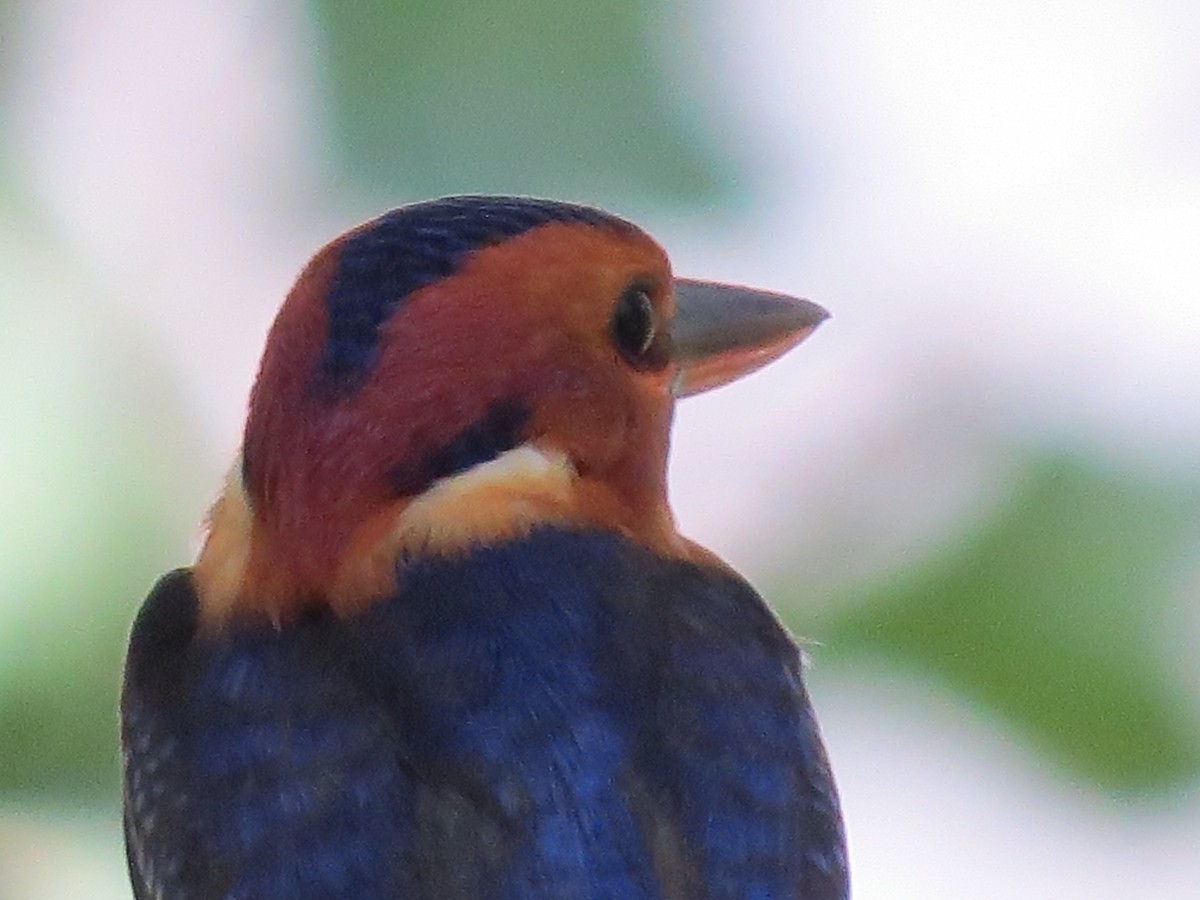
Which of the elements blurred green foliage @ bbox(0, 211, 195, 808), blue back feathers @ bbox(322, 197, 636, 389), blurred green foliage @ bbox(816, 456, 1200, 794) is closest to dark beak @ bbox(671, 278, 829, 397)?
blue back feathers @ bbox(322, 197, 636, 389)

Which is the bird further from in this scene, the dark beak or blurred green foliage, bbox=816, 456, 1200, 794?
blurred green foliage, bbox=816, 456, 1200, 794

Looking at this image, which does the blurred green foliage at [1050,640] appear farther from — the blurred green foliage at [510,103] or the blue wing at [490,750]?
the blue wing at [490,750]

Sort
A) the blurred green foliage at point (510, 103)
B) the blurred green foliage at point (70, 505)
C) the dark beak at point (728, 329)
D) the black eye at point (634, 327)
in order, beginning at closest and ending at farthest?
the black eye at point (634, 327), the dark beak at point (728, 329), the blurred green foliage at point (70, 505), the blurred green foliage at point (510, 103)

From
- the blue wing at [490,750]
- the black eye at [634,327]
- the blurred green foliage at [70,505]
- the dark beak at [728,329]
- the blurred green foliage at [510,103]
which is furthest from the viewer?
the blurred green foliage at [510,103]

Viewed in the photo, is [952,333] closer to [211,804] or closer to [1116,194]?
[1116,194]

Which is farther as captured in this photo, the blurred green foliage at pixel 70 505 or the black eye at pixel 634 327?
the blurred green foliage at pixel 70 505

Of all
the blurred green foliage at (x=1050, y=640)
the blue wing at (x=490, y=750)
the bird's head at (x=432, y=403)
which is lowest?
the blurred green foliage at (x=1050, y=640)

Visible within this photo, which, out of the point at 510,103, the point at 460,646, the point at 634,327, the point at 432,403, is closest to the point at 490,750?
the point at 460,646

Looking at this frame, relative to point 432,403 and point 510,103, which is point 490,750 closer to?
point 432,403

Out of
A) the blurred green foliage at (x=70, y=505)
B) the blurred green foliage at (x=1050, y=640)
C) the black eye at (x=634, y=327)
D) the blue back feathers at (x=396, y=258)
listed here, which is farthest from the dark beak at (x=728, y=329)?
the blurred green foliage at (x=70, y=505)
